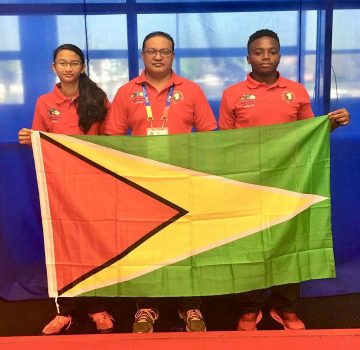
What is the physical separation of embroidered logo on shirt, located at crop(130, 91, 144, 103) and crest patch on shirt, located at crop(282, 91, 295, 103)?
674 mm

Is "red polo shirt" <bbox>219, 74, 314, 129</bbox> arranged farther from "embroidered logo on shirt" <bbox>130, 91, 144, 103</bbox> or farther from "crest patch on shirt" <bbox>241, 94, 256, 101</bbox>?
"embroidered logo on shirt" <bbox>130, 91, 144, 103</bbox>

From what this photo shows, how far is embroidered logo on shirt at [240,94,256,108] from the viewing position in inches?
86.6

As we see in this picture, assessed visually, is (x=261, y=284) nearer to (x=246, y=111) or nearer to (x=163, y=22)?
(x=246, y=111)

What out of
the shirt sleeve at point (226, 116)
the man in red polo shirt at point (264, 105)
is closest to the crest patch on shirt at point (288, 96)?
→ the man in red polo shirt at point (264, 105)

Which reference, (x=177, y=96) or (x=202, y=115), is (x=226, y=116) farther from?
(x=177, y=96)

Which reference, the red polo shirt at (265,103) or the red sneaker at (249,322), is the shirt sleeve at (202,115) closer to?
the red polo shirt at (265,103)

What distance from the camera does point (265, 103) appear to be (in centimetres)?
218

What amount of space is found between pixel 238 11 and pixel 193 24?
0.84 ft

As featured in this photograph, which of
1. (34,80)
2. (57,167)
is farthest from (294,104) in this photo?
(34,80)

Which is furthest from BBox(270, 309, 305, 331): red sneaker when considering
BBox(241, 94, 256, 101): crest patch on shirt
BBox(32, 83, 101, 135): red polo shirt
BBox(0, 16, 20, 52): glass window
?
BBox(0, 16, 20, 52): glass window

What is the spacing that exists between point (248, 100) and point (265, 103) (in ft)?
0.27

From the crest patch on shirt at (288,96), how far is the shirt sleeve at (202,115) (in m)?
0.36

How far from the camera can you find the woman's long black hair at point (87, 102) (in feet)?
7.32

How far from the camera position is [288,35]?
8.37 feet
